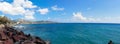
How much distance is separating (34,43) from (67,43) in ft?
72.5

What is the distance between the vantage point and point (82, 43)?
49562mm

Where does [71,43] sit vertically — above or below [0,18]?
below

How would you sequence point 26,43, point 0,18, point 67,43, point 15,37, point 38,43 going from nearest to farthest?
point 26,43 < point 38,43 < point 15,37 < point 67,43 < point 0,18

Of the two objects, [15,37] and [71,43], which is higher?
[15,37]

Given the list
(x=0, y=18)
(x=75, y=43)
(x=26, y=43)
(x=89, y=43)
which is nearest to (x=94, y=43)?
(x=89, y=43)

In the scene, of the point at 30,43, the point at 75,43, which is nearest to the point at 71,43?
the point at 75,43

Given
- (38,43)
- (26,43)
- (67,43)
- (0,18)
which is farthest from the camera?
(0,18)

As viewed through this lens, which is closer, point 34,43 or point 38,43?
point 34,43

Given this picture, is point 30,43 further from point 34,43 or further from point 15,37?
point 15,37

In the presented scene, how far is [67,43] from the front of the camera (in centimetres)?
4875

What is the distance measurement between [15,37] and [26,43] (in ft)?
22.5

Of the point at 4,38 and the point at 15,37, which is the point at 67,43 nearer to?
the point at 15,37

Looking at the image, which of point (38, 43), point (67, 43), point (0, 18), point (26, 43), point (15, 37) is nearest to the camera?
point (26, 43)

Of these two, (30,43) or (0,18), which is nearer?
(30,43)
